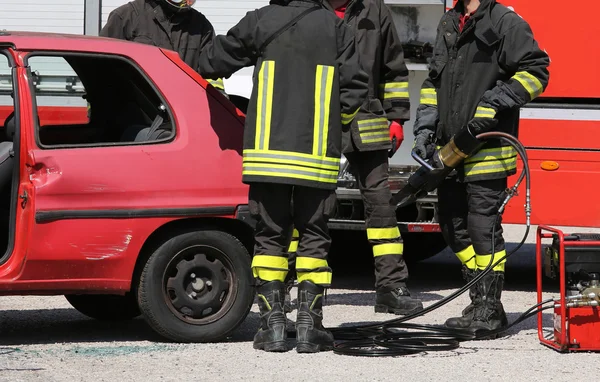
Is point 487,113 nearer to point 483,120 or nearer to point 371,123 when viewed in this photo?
point 483,120

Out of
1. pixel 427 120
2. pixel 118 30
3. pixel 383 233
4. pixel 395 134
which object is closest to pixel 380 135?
pixel 395 134

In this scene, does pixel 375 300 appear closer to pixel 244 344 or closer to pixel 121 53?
pixel 244 344

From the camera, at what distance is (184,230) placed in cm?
582

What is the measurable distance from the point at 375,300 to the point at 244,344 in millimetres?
1690

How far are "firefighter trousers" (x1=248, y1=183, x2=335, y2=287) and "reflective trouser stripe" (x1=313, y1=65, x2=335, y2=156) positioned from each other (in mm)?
237

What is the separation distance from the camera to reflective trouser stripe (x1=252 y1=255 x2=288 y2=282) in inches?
225

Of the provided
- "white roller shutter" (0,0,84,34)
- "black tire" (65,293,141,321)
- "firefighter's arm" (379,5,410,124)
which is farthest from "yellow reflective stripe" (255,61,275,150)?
"white roller shutter" (0,0,84,34)

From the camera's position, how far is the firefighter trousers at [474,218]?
629 centimetres

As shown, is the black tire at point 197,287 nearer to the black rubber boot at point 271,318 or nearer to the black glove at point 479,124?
the black rubber boot at point 271,318

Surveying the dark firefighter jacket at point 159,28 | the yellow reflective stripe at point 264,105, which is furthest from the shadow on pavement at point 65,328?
the dark firefighter jacket at point 159,28

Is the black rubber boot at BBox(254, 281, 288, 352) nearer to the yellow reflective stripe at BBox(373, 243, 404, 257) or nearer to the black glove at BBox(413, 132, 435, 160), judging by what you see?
the black glove at BBox(413, 132, 435, 160)

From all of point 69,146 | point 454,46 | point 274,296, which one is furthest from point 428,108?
point 69,146

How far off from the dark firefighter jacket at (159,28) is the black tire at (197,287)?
191 cm

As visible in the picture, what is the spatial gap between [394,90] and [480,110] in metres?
0.99
